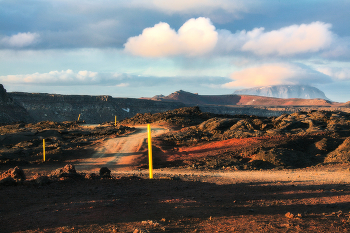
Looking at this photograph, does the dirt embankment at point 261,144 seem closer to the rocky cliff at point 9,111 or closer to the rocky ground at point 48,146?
the rocky ground at point 48,146

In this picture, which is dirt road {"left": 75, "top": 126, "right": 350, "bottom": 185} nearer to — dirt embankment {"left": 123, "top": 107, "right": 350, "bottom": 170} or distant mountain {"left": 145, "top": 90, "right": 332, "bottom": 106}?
dirt embankment {"left": 123, "top": 107, "right": 350, "bottom": 170}

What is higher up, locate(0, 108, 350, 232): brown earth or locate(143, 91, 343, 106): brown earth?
locate(143, 91, 343, 106): brown earth

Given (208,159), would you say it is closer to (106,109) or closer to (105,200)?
(105,200)

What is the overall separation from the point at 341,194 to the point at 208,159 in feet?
33.9

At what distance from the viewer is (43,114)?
71.4 metres

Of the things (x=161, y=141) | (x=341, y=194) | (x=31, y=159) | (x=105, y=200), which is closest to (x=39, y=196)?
(x=105, y=200)

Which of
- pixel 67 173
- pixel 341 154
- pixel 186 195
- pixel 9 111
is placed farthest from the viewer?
pixel 9 111

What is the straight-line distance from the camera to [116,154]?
2089 cm

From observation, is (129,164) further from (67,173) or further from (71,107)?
(71,107)

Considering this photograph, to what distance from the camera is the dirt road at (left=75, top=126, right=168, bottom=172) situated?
1791 cm

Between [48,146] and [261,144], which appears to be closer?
[261,144]

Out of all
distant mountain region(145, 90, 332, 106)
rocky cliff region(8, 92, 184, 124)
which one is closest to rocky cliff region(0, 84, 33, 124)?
rocky cliff region(8, 92, 184, 124)

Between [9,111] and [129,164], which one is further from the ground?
[9,111]

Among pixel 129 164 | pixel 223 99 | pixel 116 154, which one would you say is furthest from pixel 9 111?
pixel 223 99
